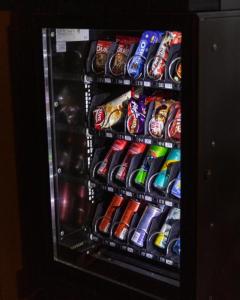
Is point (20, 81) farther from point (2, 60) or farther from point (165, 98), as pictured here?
point (165, 98)

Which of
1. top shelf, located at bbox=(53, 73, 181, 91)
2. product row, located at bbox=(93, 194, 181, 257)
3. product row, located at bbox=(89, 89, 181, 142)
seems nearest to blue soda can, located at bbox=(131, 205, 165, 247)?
product row, located at bbox=(93, 194, 181, 257)

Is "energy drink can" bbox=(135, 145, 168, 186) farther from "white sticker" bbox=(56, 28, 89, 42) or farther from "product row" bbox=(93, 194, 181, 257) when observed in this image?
"white sticker" bbox=(56, 28, 89, 42)

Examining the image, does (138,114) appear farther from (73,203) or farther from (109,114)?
(73,203)

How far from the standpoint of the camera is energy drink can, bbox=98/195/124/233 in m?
2.31

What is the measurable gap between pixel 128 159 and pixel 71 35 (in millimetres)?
533

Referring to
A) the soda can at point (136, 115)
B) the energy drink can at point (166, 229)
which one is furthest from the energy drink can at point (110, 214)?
the soda can at point (136, 115)

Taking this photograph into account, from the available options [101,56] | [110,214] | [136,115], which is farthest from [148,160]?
[101,56]

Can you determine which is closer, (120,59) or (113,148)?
(120,59)

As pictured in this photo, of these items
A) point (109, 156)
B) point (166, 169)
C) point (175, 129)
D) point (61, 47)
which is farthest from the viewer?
point (109, 156)

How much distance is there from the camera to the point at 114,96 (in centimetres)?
227

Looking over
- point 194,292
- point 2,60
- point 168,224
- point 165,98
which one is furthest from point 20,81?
point 194,292

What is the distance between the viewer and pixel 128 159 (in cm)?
221

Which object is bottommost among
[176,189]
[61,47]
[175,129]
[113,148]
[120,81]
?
[176,189]

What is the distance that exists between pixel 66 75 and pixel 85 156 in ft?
1.14
